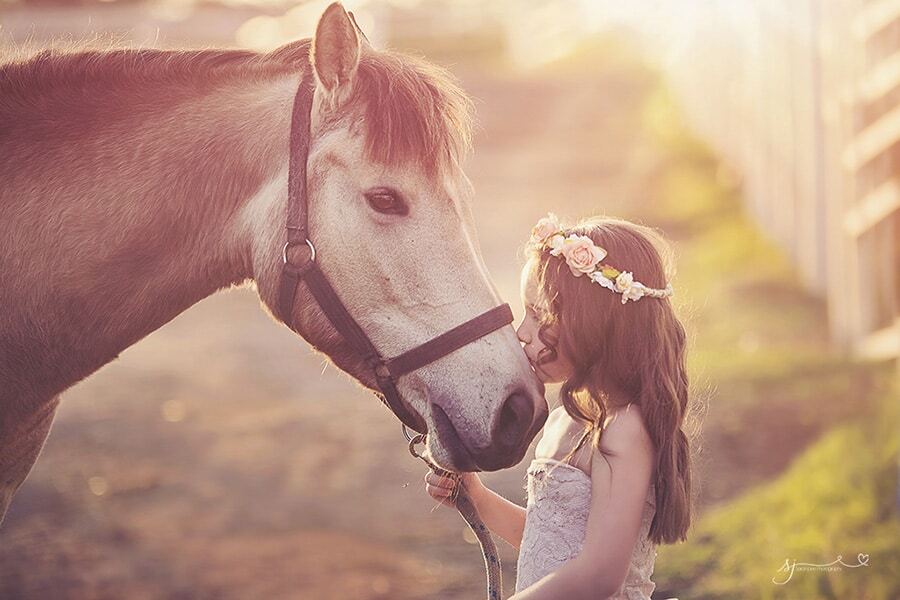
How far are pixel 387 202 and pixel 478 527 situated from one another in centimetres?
77

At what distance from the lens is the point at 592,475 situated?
239 cm

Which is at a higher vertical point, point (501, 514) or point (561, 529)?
point (561, 529)

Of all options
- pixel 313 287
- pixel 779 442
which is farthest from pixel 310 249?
pixel 779 442

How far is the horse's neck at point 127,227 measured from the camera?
8.41 feet

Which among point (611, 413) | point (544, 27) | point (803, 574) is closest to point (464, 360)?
point (611, 413)

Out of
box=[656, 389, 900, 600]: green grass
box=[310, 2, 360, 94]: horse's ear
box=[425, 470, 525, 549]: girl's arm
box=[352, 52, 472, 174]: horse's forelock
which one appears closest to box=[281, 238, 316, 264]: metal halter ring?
box=[352, 52, 472, 174]: horse's forelock

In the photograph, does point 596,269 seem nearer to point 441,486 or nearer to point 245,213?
point 441,486

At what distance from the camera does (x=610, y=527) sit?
7.59 ft

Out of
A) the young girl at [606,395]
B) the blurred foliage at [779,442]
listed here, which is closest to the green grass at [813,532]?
the blurred foliage at [779,442]

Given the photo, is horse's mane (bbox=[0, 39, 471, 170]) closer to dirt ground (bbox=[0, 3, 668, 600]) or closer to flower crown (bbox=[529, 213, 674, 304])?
flower crown (bbox=[529, 213, 674, 304])

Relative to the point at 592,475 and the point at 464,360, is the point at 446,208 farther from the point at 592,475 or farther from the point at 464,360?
the point at 592,475

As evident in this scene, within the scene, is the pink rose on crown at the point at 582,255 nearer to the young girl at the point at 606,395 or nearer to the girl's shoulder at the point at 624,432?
the young girl at the point at 606,395

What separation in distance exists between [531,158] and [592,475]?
47.9 feet

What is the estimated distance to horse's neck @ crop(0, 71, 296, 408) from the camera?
2564mm
